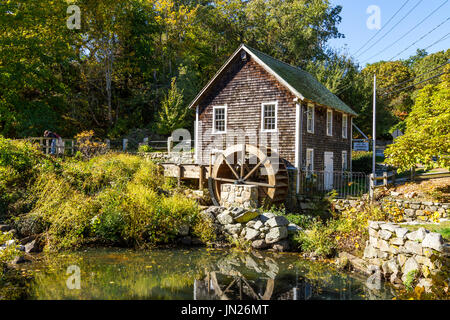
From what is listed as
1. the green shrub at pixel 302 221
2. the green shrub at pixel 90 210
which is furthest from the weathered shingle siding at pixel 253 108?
the green shrub at pixel 90 210

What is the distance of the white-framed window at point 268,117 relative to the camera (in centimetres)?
1517

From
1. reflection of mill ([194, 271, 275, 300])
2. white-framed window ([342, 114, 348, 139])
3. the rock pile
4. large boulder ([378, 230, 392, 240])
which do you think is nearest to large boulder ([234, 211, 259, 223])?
the rock pile

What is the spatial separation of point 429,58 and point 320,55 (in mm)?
12924

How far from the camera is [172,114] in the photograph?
2267cm

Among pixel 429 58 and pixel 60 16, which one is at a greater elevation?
pixel 429 58

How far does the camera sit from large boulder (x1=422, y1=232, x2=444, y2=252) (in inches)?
233

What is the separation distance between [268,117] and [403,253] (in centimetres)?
937

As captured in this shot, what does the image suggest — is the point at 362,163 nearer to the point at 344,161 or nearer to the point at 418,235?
the point at 344,161

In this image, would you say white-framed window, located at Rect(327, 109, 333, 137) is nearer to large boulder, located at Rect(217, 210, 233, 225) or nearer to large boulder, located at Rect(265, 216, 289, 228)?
large boulder, located at Rect(265, 216, 289, 228)

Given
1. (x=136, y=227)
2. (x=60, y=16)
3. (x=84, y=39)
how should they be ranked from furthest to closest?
(x=84, y=39), (x=60, y=16), (x=136, y=227)

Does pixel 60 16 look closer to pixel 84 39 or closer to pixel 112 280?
pixel 84 39

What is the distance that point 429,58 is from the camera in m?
35.6

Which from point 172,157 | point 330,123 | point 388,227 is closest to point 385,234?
point 388,227

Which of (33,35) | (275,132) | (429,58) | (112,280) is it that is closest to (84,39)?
(33,35)
